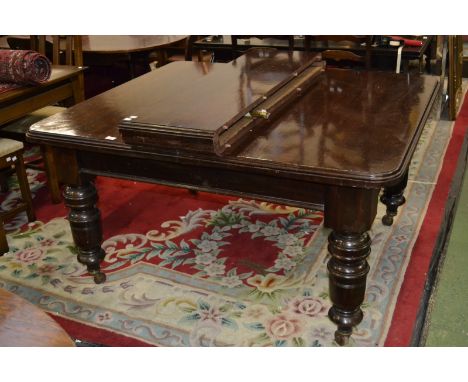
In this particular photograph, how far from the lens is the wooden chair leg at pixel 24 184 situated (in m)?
2.88

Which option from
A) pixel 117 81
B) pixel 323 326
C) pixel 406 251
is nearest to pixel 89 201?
pixel 323 326

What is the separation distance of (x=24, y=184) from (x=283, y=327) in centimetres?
166

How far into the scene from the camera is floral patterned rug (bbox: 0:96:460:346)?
84.7 inches

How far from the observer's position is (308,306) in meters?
2.25

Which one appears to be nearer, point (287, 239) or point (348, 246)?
point (348, 246)

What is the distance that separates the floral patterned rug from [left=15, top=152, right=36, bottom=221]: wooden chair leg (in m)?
0.07

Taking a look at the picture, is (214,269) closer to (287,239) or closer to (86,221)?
(287,239)

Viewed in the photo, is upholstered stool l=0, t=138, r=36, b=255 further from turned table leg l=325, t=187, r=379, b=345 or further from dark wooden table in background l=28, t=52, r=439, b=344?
turned table leg l=325, t=187, r=379, b=345

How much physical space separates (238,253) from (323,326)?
0.65m

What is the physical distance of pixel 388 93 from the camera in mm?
2189

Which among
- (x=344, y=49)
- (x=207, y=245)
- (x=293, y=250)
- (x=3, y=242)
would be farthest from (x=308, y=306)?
(x=344, y=49)

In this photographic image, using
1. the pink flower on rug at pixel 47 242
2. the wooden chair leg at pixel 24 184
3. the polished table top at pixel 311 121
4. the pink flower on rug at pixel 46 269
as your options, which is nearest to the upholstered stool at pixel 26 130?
the wooden chair leg at pixel 24 184

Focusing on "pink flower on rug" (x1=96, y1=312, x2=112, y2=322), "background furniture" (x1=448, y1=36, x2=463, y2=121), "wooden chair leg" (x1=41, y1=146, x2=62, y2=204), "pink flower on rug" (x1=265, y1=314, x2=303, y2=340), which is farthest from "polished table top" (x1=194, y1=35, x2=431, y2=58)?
"pink flower on rug" (x1=96, y1=312, x2=112, y2=322)

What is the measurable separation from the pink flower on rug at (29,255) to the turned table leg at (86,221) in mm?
404
